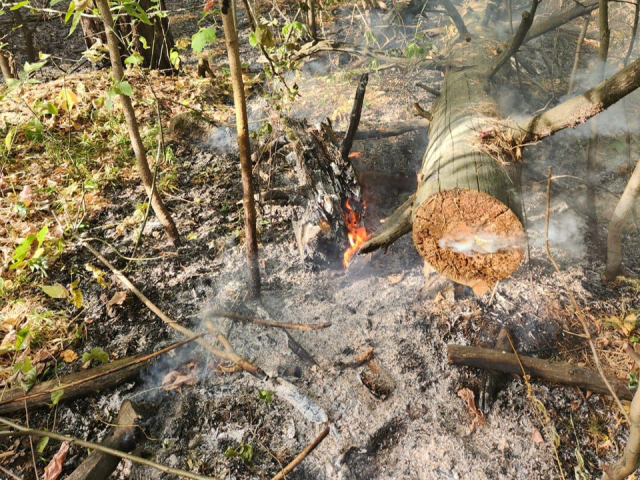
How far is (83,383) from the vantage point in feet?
8.46

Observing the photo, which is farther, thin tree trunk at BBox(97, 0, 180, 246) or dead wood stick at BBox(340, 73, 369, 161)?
dead wood stick at BBox(340, 73, 369, 161)

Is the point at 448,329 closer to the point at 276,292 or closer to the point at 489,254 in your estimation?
the point at 489,254

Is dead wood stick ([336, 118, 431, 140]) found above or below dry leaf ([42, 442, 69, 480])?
above

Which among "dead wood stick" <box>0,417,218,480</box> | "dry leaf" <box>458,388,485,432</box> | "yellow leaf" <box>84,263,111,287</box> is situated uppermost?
"dead wood stick" <box>0,417,218,480</box>

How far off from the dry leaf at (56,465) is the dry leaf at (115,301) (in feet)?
3.42

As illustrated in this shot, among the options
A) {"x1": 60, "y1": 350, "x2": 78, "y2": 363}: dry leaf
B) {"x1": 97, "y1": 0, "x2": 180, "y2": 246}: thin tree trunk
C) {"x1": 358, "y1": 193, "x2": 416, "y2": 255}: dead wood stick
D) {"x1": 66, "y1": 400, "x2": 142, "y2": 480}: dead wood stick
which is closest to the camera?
{"x1": 66, "y1": 400, "x2": 142, "y2": 480}: dead wood stick

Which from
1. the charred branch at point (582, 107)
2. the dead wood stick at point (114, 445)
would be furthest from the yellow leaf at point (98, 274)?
the charred branch at point (582, 107)

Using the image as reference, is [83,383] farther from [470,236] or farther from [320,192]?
[470,236]

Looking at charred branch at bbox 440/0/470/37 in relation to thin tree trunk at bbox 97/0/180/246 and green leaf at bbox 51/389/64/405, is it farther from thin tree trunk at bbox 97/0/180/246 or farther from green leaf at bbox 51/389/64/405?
green leaf at bbox 51/389/64/405

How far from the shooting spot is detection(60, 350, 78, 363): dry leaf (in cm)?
282

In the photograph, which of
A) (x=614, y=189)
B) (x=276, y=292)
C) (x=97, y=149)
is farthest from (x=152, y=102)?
(x=614, y=189)

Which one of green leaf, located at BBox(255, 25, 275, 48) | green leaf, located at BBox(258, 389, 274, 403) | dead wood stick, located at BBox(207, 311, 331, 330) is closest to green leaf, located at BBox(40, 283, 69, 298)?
dead wood stick, located at BBox(207, 311, 331, 330)

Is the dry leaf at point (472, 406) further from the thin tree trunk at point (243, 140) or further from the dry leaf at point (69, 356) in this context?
the dry leaf at point (69, 356)

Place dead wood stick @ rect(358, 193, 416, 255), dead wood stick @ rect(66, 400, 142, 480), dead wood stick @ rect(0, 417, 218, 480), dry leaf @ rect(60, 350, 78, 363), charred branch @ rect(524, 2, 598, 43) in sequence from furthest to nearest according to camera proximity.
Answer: charred branch @ rect(524, 2, 598, 43) → dead wood stick @ rect(358, 193, 416, 255) → dry leaf @ rect(60, 350, 78, 363) → dead wood stick @ rect(66, 400, 142, 480) → dead wood stick @ rect(0, 417, 218, 480)
